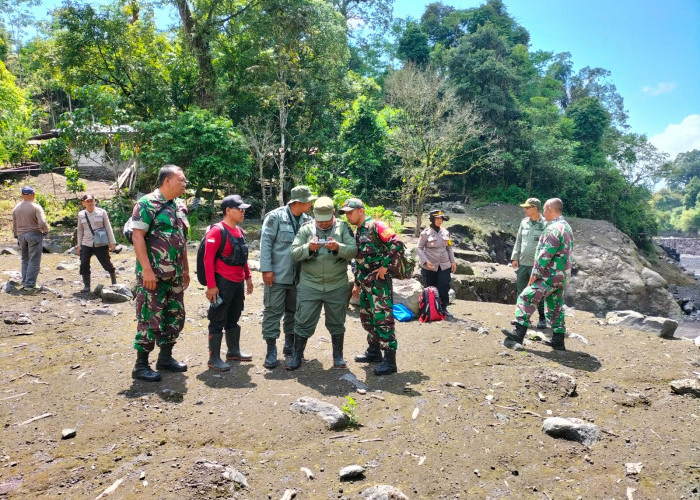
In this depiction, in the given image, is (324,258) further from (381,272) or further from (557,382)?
(557,382)

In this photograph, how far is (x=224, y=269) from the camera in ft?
15.8

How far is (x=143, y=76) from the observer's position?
1919cm

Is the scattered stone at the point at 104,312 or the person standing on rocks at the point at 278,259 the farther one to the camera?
the scattered stone at the point at 104,312

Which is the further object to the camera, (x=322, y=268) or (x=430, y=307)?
(x=430, y=307)

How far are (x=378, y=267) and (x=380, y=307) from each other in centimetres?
42

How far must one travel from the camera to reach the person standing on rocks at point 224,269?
4.68 m

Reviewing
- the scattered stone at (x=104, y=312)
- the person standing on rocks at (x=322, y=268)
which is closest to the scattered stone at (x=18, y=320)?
the scattered stone at (x=104, y=312)

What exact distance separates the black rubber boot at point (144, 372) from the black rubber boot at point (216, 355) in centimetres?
58

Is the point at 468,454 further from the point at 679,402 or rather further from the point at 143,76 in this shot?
the point at 143,76

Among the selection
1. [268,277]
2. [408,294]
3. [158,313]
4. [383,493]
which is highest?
[268,277]

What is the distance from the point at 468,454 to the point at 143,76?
20.3m

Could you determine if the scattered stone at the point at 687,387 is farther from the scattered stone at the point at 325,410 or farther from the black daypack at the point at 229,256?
the black daypack at the point at 229,256

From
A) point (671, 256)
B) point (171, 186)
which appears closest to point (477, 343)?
point (171, 186)

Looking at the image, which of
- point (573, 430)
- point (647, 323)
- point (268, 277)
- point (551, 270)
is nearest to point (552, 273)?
point (551, 270)
